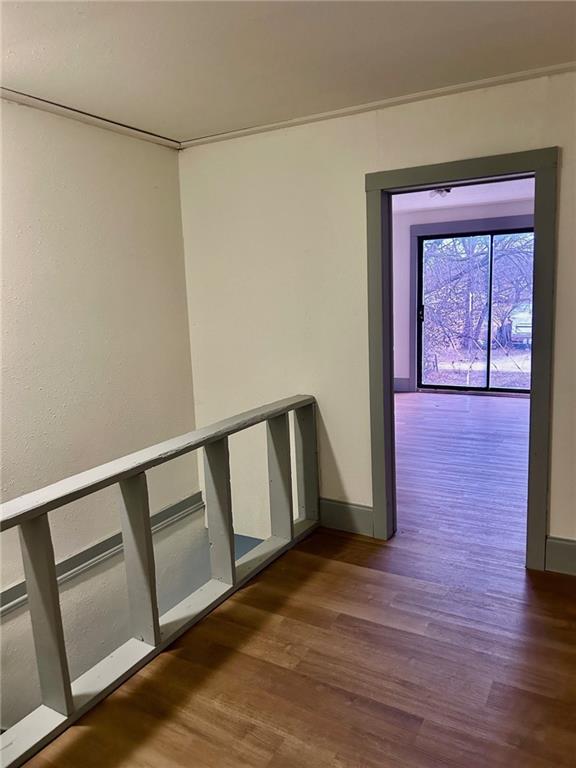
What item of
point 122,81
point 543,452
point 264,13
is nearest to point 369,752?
point 543,452

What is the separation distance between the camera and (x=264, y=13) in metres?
1.73

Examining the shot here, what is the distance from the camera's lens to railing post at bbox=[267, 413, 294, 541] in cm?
285

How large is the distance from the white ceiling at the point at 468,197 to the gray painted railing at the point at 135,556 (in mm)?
3851

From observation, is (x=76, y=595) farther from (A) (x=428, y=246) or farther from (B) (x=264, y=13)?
(A) (x=428, y=246)

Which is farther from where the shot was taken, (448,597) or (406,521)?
(406,521)

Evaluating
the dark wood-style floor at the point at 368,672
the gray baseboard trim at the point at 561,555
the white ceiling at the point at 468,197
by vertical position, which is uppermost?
the white ceiling at the point at 468,197

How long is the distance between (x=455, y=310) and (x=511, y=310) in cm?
70

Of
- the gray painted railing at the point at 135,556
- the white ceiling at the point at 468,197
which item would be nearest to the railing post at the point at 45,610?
the gray painted railing at the point at 135,556

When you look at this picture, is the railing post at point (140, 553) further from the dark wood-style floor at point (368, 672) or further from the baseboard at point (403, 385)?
the baseboard at point (403, 385)

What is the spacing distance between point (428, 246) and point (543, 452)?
531 cm

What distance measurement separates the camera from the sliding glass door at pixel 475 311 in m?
6.92

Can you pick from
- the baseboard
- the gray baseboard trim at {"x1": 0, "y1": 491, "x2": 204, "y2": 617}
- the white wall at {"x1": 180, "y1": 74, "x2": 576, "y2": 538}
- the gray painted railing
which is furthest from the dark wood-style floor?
the baseboard

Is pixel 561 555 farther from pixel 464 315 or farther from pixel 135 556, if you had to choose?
pixel 464 315

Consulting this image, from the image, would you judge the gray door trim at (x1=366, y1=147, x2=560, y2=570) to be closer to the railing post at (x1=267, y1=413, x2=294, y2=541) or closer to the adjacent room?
the railing post at (x1=267, y1=413, x2=294, y2=541)
